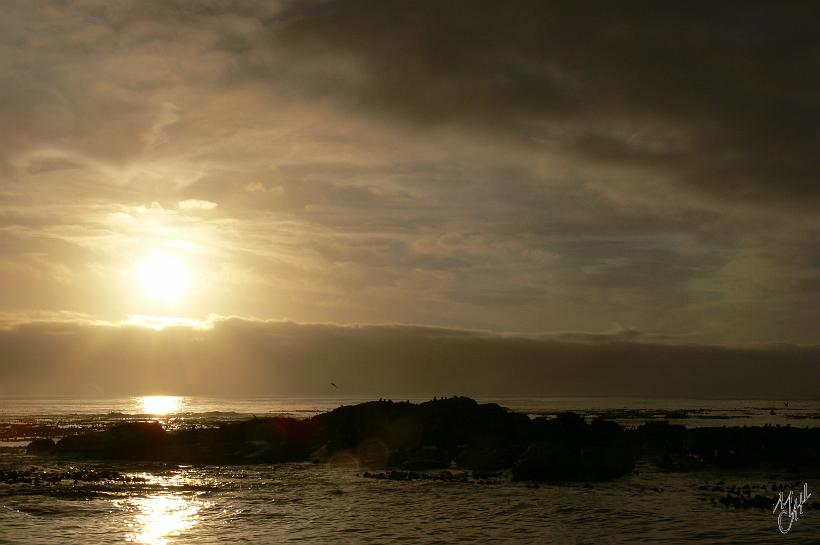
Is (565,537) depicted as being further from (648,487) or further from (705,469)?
(705,469)

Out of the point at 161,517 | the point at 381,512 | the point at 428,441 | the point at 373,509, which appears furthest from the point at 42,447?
the point at 381,512

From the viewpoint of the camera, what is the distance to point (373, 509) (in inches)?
1247

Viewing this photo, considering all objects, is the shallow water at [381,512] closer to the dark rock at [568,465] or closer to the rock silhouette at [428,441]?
the dark rock at [568,465]

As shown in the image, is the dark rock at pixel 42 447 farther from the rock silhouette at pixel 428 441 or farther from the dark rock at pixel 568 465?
the dark rock at pixel 568 465

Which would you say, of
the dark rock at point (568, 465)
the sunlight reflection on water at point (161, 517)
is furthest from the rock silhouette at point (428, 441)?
the sunlight reflection on water at point (161, 517)

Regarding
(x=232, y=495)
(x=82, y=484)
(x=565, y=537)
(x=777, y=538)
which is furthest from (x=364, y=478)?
(x=777, y=538)

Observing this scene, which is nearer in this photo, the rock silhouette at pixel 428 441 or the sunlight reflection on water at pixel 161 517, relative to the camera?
the sunlight reflection on water at pixel 161 517

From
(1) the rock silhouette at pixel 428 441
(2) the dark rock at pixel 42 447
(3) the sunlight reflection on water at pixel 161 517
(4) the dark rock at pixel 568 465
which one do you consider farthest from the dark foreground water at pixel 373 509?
(2) the dark rock at pixel 42 447

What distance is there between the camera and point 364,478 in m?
43.1

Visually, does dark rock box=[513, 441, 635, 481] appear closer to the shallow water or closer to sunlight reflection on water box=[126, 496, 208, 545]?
the shallow water

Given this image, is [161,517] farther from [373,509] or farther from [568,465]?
[568,465]

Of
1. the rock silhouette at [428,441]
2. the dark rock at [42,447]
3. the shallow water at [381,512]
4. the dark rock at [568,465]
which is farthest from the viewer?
the dark rock at [42,447]

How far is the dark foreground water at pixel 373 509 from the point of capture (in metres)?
25.8

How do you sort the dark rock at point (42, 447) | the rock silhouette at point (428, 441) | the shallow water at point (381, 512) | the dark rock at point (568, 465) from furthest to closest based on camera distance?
the dark rock at point (42, 447)
the rock silhouette at point (428, 441)
the dark rock at point (568, 465)
the shallow water at point (381, 512)
